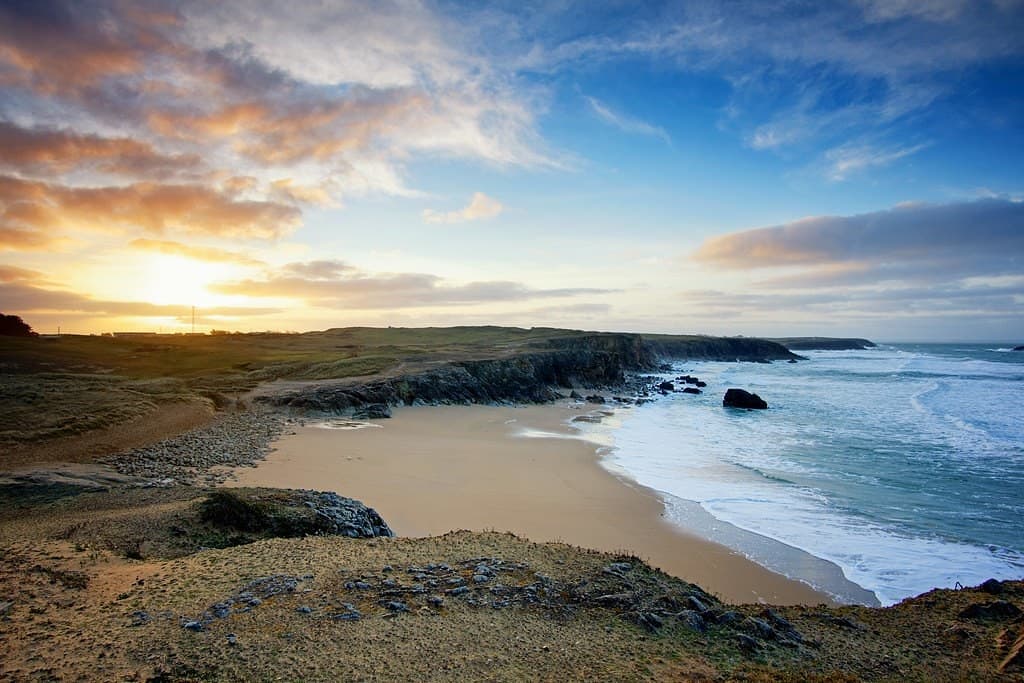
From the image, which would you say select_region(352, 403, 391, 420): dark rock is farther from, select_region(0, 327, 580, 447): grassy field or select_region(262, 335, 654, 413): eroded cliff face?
select_region(0, 327, 580, 447): grassy field

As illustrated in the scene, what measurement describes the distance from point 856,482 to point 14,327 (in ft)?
243

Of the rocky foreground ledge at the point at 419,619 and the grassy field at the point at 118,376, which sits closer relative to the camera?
the rocky foreground ledge at the point at 419,619

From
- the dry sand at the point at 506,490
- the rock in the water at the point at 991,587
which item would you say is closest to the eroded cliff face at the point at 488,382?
the dry sand at the point at 506,490

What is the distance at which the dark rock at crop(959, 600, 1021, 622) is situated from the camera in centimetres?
778

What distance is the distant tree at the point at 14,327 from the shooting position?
178ft

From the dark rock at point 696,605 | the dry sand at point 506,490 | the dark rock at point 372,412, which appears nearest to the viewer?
the dark rock at point 696,605

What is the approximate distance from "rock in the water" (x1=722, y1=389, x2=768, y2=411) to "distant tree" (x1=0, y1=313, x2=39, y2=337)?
67.9 metres

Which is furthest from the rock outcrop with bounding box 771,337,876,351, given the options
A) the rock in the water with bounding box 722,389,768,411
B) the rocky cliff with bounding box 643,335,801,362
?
the rock in the water with bounding box 722,389,768,411

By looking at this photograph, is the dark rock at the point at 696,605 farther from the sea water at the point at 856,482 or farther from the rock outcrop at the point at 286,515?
the rock outcrop at the point at 286,515

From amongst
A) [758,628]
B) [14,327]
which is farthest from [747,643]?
[14,327]

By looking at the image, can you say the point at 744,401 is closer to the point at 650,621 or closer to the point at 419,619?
the point at 650,621

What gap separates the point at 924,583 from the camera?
10852mm

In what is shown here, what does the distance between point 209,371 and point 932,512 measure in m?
44.4

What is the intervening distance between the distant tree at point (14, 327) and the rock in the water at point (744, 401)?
223 ft
